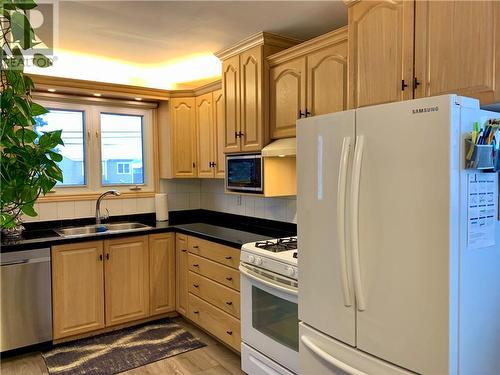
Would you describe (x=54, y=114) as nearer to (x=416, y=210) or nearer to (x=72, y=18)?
(x=72, y=18)

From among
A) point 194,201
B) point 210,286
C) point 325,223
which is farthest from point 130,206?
point 325,223

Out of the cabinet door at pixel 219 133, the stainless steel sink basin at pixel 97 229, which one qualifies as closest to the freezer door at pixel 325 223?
the cabinet door at pixel 219 133

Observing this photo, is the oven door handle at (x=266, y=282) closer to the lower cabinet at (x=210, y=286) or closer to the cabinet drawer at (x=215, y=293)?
the lower cabinet at (x=210, y=286)

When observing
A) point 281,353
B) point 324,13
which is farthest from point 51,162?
point 324,13

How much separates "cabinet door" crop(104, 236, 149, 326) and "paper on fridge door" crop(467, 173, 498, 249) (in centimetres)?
284

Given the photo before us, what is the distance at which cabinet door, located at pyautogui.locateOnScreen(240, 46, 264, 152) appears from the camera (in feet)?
9.63

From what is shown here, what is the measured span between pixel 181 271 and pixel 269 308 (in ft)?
4.72

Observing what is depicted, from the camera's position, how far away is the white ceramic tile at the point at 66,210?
365cm

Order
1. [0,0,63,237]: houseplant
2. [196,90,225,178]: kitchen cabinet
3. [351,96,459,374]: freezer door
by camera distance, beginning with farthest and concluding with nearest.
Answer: [196,90,225,178]: kitchen cabinet
[351,96,459,374]: freezer door
[0,0,63,237]: houseplant

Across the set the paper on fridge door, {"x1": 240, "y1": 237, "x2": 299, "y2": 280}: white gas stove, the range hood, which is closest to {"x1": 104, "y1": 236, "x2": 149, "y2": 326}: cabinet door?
{"x1": 240, "y1": 237, "x2": 299, "y2": 280}: white gas stove

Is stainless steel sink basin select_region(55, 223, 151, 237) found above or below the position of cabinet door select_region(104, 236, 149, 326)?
above

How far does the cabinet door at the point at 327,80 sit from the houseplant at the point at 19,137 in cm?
183

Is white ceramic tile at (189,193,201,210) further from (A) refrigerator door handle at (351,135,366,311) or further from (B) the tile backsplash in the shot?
(A) refrigerator door handle at (351,135,366,311)

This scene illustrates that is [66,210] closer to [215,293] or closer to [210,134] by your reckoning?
[210,134]
